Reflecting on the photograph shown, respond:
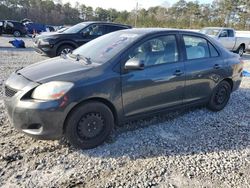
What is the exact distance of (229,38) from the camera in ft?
51.9

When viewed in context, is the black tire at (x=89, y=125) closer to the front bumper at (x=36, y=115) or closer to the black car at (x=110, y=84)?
the black car at (x=110, y=84)

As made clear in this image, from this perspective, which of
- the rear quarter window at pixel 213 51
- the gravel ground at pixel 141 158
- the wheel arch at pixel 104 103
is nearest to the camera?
the gravel ground at pixel 141 158

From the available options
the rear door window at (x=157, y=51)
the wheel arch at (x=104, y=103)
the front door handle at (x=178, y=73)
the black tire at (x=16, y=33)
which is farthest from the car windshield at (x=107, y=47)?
the black tire at (x=16, y=33)

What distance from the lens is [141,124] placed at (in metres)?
4.50

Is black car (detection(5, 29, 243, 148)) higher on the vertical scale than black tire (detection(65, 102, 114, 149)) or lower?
higher

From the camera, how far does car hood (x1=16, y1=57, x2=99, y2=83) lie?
338 cm

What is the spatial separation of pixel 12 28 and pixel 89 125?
24.9 metres

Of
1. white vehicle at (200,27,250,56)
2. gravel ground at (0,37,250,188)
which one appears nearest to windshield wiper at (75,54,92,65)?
gravel ground at (0,37,250,188)

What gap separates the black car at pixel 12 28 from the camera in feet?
81.7

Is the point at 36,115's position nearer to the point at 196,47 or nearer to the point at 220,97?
the point at 196,47

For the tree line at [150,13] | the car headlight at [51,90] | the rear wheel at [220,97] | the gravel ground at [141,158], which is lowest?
the gravel ground at [141,158]

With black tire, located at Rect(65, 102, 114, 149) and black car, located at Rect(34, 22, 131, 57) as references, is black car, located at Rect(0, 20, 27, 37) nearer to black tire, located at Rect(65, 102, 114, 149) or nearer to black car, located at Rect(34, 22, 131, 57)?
black car, located at Rect(34, 22, 131, 57)

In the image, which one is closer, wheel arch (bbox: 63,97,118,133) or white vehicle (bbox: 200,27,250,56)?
wheel arch (bbox: 63,97,118,133)

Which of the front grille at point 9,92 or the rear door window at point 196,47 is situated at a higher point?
the rear door window at point 196,47
